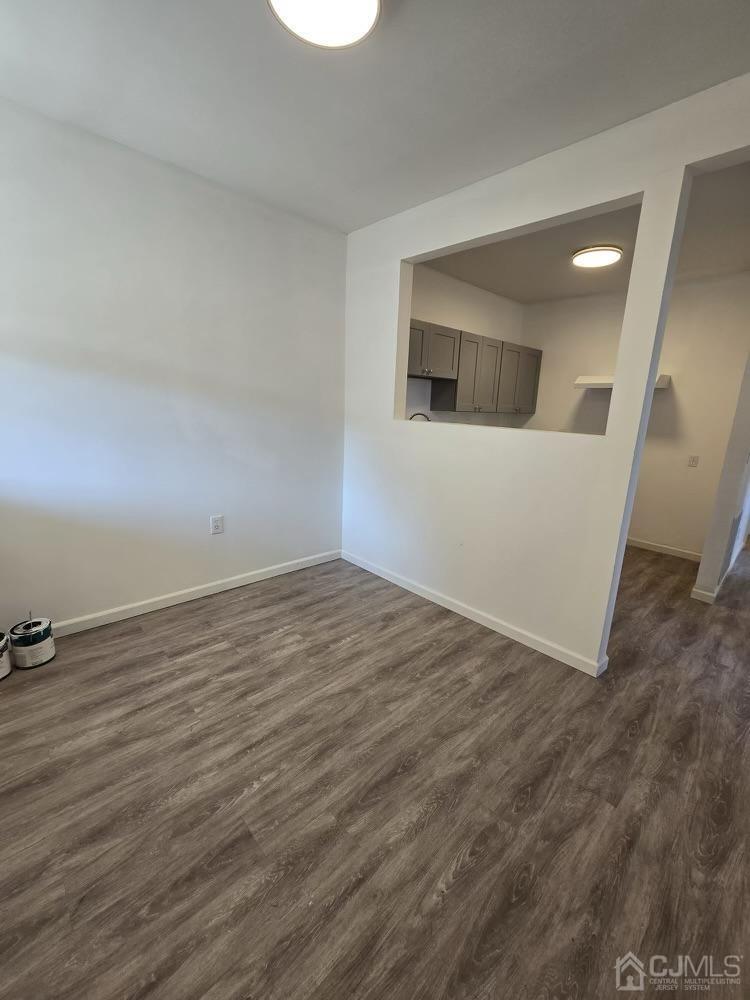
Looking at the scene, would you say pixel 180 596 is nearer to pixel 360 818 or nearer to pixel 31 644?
pixel 31 644

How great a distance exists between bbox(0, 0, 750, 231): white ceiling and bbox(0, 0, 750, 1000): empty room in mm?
15

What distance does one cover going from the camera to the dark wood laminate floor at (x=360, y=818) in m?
1.10

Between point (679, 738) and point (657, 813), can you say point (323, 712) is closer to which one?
point (657, 813)

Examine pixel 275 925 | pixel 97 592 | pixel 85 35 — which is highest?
pixel 85 35

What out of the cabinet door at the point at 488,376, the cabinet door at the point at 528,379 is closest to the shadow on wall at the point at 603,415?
the cabinet door at the point at 528,379

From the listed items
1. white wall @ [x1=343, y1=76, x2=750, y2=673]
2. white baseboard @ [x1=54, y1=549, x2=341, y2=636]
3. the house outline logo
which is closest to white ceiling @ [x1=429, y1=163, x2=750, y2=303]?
white wall @ [x1=343, y1=76, x2=750, y2=673]

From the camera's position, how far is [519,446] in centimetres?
251

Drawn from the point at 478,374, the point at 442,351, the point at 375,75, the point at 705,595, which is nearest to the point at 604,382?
the point at 478,374

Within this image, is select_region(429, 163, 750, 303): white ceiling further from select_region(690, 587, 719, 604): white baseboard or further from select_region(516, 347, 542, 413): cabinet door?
select_region(690, 587, 719, 604): white baseboard

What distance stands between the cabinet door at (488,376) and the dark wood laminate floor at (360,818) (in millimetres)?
2631

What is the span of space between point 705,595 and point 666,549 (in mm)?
1207

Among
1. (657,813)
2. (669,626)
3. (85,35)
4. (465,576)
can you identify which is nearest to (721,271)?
(669,626)

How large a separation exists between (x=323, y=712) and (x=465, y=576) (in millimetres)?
1372

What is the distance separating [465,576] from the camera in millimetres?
2896
